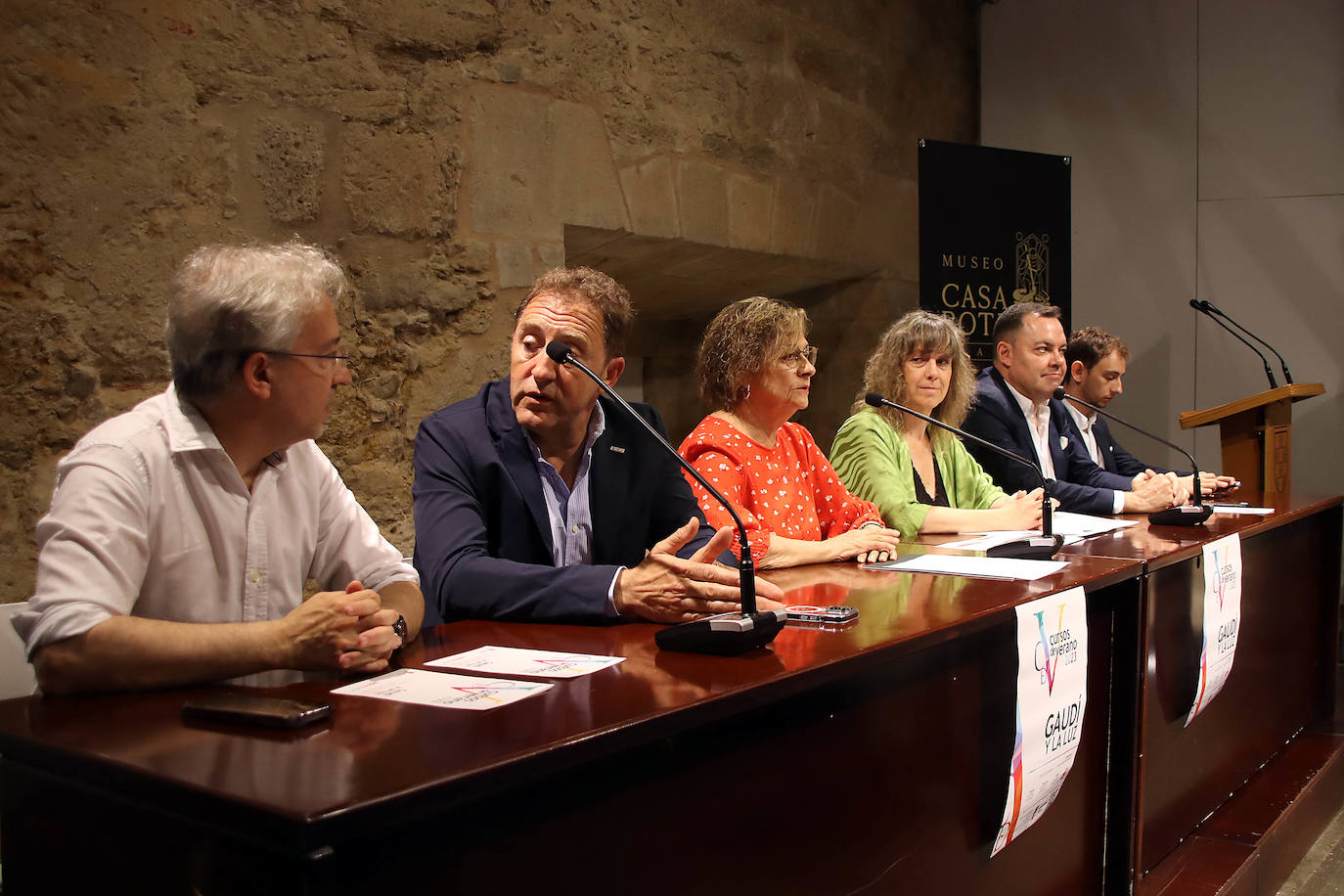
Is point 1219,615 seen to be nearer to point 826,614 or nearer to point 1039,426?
point 826,614

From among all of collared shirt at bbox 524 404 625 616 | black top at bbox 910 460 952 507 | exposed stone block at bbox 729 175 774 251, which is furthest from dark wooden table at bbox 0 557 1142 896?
exposed stone block at bbox 729 175 774 251

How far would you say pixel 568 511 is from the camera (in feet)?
6.77

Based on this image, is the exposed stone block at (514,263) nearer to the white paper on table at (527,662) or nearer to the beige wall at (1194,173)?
the white paper on table at (527,662)

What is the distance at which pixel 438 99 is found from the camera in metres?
3.34

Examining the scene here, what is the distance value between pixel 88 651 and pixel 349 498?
572 mm

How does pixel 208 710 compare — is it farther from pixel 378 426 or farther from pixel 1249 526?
pixel 1249 526

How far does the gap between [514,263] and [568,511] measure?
5.50ft

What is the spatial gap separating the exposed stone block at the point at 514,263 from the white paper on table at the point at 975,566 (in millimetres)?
1697

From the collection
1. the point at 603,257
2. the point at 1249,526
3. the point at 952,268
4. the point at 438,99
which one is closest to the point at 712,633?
the point at 1249,526

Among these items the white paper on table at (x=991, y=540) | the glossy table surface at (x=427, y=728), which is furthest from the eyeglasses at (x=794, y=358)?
the glossy table surface at (x=427, y=728)

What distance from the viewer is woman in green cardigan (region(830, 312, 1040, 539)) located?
123 inches

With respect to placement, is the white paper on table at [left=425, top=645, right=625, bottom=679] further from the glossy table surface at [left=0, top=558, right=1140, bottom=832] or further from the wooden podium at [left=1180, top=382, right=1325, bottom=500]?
the wooden podium at [left=1180, top=382, right=1325, bottom=500]

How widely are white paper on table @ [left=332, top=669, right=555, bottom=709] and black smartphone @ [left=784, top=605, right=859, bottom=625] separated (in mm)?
515

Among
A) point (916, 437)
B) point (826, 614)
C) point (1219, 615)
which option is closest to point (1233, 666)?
point (1219, 615)
